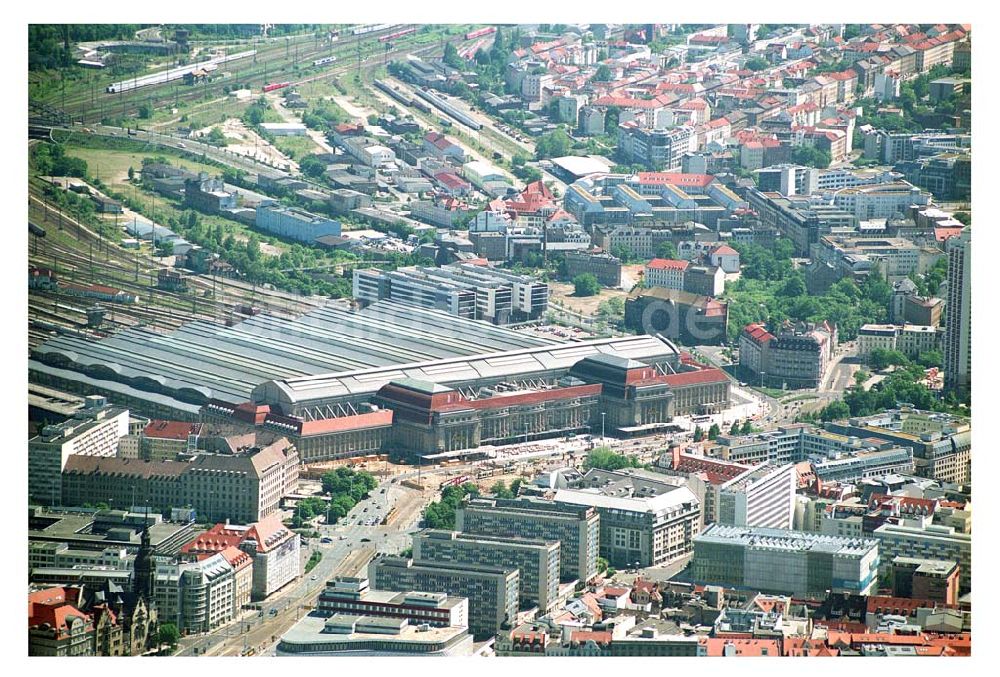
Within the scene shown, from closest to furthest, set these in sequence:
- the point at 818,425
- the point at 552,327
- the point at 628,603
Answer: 1. the point at 628,603
2. the point at 818,425
3. the point at 552,327

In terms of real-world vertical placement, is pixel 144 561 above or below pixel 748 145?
below

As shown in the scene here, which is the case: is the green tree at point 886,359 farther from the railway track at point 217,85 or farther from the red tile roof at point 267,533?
the railway track at point 217,85

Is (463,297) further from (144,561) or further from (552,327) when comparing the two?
(144,561)

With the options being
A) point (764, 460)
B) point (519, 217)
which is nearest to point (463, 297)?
Answer: point (519, 217)


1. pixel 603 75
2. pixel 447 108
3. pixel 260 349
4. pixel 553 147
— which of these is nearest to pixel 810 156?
pixel 603 75

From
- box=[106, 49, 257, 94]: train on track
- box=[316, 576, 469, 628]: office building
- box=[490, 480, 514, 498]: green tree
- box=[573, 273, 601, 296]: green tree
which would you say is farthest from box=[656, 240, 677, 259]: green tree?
box=[316, 576, 469, 628]: office building

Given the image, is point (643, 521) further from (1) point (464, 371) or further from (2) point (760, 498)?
(1) point (464, 371)

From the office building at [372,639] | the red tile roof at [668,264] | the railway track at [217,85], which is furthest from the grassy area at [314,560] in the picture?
the railway track at [217,85]

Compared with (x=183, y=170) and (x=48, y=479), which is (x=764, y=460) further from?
(x=183, y=170)

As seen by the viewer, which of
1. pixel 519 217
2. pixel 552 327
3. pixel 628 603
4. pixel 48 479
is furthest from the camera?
pixel 519 217

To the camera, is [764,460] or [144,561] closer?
[144,561]
